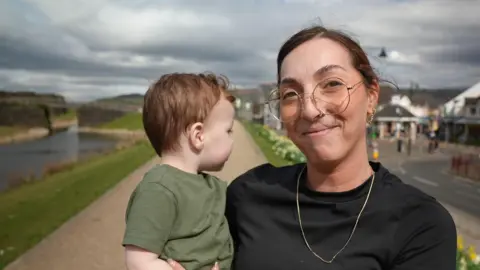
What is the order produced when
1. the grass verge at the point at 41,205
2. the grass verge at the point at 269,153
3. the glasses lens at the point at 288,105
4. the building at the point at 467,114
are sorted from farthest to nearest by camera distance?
the building at the point at 467,114 < the grass verge at the point at 269,153 < the grass verge at the point at 41,205 < the glasses lens at the point at 288,105

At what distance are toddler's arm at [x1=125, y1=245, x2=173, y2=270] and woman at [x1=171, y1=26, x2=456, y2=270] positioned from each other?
319mm

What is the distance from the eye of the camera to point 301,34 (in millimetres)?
2152

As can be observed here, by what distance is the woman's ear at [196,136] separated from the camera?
2.22 meters

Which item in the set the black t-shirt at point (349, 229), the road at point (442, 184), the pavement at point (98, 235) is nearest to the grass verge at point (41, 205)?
the pavement at point (98, 235)

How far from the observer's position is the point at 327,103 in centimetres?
204

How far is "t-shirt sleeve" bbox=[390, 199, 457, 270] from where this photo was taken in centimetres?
190

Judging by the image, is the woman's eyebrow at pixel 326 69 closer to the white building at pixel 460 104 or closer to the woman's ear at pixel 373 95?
the woman's ear at pixel 373 95

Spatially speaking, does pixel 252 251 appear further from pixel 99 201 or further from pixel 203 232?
pixel 99 201

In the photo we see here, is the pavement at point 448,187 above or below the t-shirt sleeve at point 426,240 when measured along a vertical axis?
below

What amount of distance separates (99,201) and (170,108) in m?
11.5

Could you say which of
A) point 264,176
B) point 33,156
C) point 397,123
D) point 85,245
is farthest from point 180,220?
point 397,123

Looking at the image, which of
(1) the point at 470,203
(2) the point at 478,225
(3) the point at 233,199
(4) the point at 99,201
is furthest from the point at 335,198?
(1) the point at 470,203

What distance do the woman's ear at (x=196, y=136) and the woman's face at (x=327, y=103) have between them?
0.36 metres

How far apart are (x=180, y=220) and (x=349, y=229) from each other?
586mm
